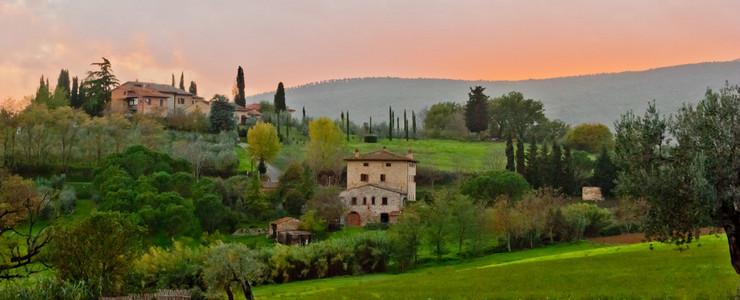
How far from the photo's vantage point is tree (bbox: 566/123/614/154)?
114m

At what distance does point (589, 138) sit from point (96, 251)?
309 ft

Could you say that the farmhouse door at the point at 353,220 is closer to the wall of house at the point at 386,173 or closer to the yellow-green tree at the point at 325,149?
the wall of house at the point at 386,173

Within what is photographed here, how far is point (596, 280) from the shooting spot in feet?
87.8

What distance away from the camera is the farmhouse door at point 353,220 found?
6619cm

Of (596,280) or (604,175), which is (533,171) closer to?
(604,175)

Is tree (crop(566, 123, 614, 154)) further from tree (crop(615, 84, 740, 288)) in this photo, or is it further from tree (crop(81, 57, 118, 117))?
tree (crop(615, 84, 740, 288))

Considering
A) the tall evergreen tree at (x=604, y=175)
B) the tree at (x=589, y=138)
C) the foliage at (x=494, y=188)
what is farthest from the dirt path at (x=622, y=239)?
the tree at (x=589, y=138)

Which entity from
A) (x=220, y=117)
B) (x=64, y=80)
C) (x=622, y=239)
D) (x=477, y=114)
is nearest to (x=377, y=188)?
(x=622, y=239)

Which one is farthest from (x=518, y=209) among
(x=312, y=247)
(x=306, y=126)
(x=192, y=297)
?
(x=306, y=126)

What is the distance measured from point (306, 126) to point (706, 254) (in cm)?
8953

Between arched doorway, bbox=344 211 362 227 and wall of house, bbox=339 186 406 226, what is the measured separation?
276 millimetres

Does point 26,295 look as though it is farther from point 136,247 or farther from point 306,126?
point 306,126

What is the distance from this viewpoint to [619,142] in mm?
19422

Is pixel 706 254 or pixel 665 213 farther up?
pixel 665 213
